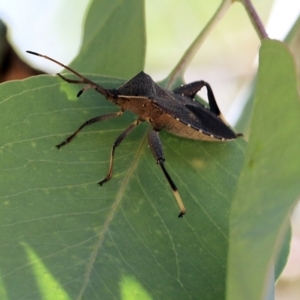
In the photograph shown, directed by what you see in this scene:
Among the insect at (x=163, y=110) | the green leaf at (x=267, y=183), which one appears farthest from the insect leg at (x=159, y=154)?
the green leaf at (x=267, y=183)

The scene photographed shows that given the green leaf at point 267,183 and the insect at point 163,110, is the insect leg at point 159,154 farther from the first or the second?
the green leaf at point 267,183

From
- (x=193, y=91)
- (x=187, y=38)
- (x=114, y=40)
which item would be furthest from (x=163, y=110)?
(x=187, y=38)

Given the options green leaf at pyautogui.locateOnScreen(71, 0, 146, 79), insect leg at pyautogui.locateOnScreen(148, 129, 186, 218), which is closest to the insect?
insect leg at pyautogui.locateOnScreen(148, 129, 186, 218)

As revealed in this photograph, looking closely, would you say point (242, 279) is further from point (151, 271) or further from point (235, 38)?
point (235, 38)

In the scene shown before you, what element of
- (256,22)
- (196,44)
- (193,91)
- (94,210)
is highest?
(256,22)

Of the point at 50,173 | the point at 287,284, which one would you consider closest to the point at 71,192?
the point at 50,173

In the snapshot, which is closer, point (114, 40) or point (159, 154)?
point (159, 154)

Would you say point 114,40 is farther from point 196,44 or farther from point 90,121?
point 90,121
